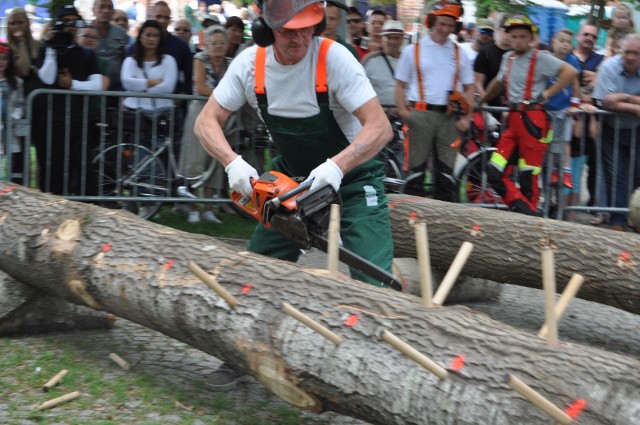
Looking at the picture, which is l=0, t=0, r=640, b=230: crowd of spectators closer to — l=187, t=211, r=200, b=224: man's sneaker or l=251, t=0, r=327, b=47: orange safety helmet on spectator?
l=187, t=211, r=200, b=224: man's sneaker

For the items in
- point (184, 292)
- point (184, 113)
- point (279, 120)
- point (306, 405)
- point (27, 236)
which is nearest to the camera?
point (306, 405)

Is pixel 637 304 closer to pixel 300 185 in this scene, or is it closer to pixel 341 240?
pixel 341 240

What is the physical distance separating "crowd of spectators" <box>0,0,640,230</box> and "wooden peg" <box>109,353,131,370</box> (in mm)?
3338

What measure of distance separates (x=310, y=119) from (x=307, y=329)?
1197mm

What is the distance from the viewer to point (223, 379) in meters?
4.49

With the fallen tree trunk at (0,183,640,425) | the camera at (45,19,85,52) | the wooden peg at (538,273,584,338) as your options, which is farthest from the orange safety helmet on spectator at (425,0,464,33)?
the wooden peg at (538,273,584,338)

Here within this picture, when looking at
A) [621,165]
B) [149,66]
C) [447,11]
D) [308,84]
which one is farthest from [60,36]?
[621,165]

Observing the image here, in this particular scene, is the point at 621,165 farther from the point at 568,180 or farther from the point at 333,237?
the point at 333,237

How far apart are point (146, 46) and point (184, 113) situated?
711 mm

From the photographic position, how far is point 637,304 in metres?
5.33

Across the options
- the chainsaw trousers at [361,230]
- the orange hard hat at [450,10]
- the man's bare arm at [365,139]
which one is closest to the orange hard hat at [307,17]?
the man's bare arm at [365,139]

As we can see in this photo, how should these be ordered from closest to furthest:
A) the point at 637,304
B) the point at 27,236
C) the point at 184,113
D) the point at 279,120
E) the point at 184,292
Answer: the point at 184,292 → the point at 279,120 → the point at 27,236 → the point at 637,304 → the point at 184,113

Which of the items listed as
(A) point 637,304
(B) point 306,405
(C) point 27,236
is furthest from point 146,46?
(B) point 306,405

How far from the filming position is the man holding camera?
7719 mm
